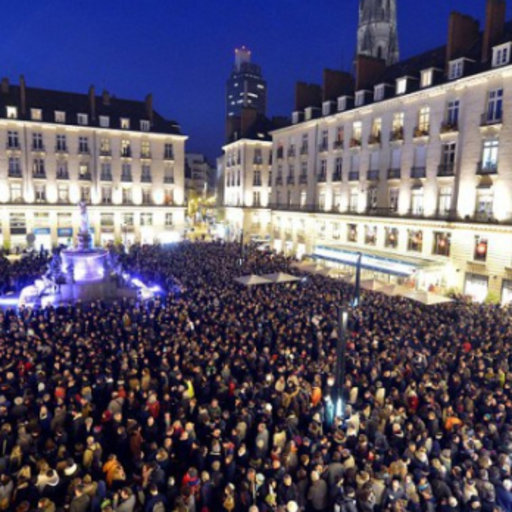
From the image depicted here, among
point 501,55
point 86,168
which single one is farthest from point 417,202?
point 86,168

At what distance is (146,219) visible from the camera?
56.7 m

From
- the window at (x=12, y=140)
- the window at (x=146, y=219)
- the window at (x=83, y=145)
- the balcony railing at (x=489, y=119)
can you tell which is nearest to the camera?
the balcony railing at (x=489, y=119)

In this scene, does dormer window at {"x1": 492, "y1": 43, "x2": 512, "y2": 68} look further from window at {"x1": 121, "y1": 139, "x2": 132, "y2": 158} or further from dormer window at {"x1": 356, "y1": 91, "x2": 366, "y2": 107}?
window at {"x1": 121, "y1": 139, "x2": 132, "y2": 158}

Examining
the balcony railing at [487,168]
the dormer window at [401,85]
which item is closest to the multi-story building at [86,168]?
the dormer window at [401,85]

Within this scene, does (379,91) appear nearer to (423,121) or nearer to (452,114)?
(423,121)

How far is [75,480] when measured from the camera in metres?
7.67

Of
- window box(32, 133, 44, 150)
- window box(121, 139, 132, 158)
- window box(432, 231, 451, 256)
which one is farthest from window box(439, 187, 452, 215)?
window box(32, 133, 44, 150)

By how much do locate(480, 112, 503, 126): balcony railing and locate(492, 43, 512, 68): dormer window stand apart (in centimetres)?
310

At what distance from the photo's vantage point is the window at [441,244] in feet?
102

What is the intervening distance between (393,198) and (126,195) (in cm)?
3497

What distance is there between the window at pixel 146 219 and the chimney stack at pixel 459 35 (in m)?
39.3

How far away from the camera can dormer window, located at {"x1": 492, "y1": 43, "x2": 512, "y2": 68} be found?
2717 centimetres

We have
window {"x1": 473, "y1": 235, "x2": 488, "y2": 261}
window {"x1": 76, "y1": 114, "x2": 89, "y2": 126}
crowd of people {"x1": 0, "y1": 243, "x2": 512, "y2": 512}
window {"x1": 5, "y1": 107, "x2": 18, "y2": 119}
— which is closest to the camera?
crowd of people {"x1": 0, "y1": 243, "x2": 512, "y2": 512}

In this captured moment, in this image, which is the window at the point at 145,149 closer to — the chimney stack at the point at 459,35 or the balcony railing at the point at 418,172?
the balcony railing at the point at 418,172
